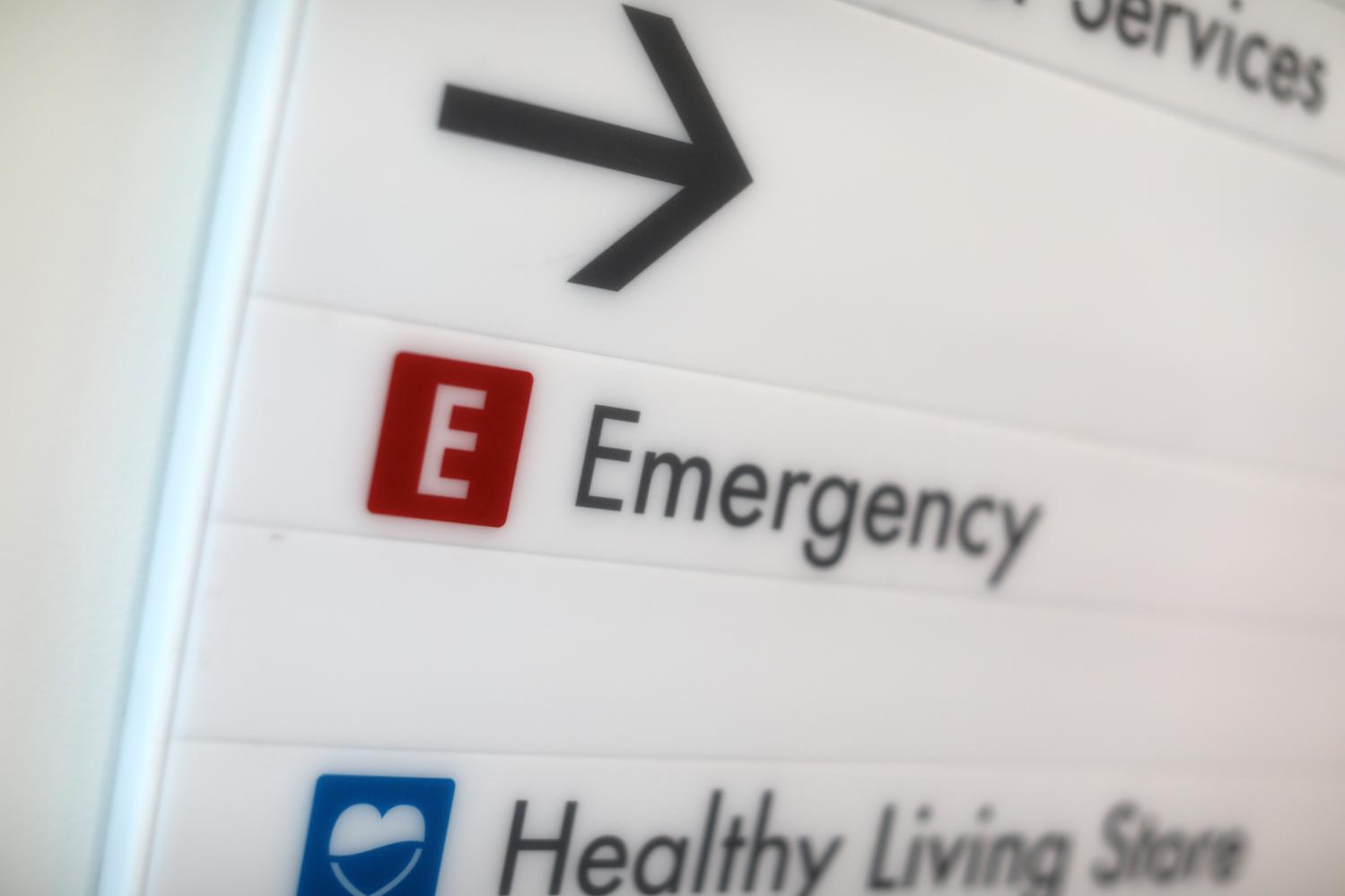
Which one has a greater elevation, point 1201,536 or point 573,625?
point 1201,536

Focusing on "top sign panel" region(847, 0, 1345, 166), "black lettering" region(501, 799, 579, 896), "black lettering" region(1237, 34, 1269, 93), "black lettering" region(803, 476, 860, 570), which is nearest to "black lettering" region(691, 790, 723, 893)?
"black lettering" region(501, 799, 579, 896)

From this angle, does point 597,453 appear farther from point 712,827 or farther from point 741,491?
point 712,827

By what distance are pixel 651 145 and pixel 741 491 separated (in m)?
0.34

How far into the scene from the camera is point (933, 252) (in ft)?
3.46

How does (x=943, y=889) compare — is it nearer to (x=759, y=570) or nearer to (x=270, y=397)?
(x=759, y=570)

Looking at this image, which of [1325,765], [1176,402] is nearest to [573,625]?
[1176,402]

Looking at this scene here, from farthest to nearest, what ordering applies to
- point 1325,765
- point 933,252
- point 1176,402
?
1. point 1325,765
2. point 1176,402
3. point 933,252

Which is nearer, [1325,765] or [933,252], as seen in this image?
[933,252]

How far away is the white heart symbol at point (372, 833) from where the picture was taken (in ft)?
2.93

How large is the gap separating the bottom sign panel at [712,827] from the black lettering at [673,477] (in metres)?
0.25

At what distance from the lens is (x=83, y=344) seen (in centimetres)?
91

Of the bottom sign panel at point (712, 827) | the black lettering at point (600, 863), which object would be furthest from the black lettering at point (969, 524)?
the black lettering at point (600, 863)

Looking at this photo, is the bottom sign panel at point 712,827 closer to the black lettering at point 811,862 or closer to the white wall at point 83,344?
the black lettering at point 811,862

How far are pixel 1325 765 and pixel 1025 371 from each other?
707 millimetres
